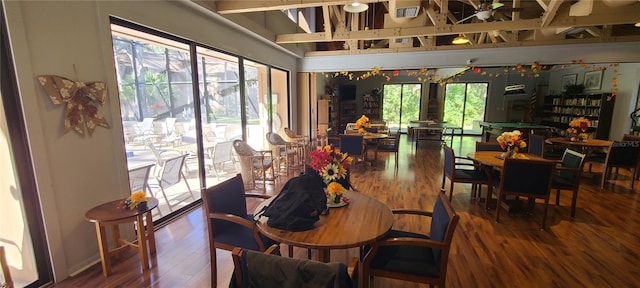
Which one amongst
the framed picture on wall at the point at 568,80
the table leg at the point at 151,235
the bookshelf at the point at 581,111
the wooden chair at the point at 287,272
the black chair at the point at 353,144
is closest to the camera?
the wooden chair at the point at 287,272

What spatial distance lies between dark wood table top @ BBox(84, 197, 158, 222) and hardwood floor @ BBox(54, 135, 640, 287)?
50 cm

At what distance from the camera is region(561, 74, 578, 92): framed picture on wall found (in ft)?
29.7

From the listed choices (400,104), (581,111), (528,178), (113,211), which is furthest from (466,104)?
(113,211)

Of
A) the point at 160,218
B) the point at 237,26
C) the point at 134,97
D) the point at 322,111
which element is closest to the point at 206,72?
the point at 237,26

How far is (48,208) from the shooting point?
7.11ft

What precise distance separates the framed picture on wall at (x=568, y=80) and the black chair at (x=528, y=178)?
8.45m

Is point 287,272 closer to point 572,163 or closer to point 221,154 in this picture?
point 221,154

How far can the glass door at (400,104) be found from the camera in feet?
40.3

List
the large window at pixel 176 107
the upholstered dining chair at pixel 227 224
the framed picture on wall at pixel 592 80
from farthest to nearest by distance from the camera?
1. the framed picture on wall at pixel 592 80
2. the large window at pixel 176 107
3. the upholstered dining chair at pixel 227 224

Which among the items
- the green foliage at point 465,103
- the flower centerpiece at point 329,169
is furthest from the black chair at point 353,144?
the green foliage at point 465,103

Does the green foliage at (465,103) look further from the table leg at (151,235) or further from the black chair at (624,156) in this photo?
the table leg at (151,235)

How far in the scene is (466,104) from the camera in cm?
1193

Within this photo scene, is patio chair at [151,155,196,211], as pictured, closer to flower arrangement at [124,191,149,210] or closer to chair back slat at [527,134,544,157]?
flower arrangement at [124,191,149,210]

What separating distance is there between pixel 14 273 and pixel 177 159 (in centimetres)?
166
